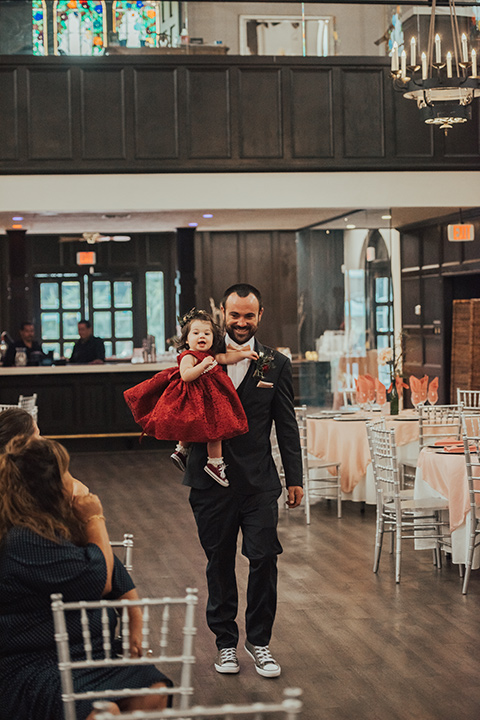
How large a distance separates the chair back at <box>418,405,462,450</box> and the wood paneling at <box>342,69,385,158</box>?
3.75 m

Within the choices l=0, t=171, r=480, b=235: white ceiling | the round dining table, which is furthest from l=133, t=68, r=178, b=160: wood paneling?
the round dining table

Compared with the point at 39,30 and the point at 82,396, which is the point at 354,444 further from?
the point at 39,30

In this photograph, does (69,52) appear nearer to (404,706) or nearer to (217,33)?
(217,33)

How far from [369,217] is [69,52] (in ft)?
12.7

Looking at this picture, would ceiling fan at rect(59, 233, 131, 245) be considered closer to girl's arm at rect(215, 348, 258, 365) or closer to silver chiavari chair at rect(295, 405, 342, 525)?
silver chiavari chair at rect(295, 405, 342, 525)

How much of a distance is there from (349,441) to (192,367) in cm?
425

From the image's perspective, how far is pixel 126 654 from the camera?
2.34m

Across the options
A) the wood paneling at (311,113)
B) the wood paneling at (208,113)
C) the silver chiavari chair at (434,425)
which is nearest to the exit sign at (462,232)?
the wood paneling at (311,113)

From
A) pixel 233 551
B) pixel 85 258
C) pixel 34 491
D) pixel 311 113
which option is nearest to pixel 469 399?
pixel 311 113

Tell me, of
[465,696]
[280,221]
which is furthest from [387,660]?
[280,221]

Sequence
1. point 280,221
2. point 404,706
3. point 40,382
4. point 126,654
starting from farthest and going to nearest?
point 280,221
point 40,382
point 404,706
point 126,654

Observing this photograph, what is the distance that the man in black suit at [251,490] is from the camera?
3873 mm

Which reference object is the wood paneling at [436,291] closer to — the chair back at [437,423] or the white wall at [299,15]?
the white wall at [299,15]

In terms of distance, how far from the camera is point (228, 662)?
4016 millimetres
